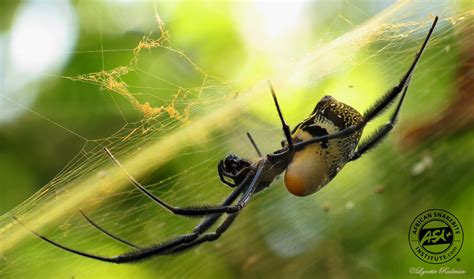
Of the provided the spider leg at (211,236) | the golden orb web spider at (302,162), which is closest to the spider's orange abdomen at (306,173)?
the golden orb web spider at (302,162)

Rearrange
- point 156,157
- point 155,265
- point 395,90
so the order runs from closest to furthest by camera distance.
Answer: point 395,90 < point 155,265 < point 156,157

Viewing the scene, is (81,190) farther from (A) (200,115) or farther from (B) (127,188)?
(A) (200,115)

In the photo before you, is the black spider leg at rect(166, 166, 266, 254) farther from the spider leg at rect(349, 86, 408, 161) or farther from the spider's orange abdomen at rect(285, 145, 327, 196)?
the spider leg at rect(349, 86, 408, 161)

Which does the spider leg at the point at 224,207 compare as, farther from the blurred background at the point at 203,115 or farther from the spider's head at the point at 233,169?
the blurred background at the point at 203,115

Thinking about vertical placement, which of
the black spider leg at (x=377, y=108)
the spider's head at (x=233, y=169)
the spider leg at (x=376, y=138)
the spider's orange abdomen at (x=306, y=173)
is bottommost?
the spider leg at (x=376, y=138)

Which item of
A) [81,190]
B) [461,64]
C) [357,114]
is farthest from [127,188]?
[461,64]

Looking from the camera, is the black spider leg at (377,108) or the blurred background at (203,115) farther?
the blurred background at (203,115)

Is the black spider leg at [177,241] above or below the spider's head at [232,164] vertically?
below

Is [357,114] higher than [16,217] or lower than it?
lower
